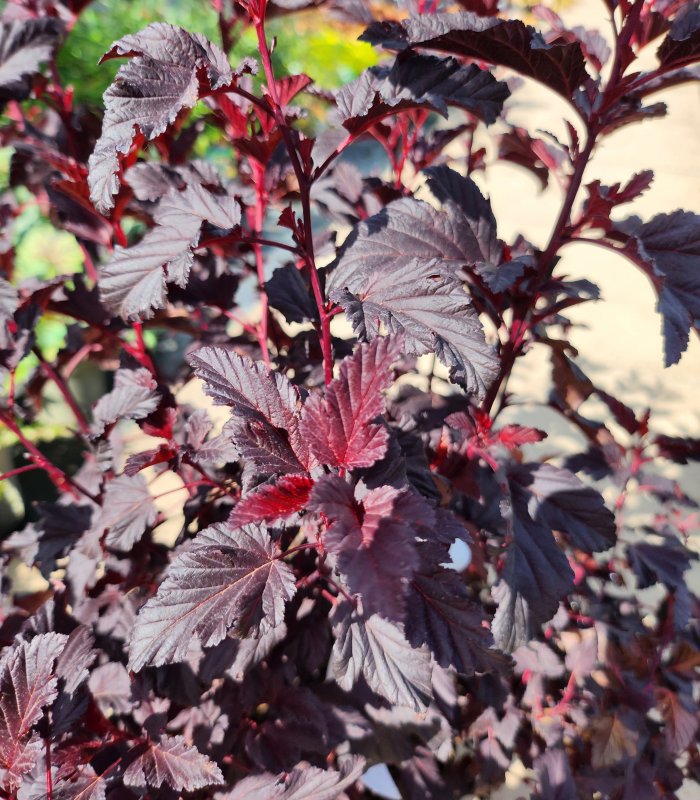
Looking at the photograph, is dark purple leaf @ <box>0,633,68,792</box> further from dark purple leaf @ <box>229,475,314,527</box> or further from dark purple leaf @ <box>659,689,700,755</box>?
dark purple leaf @ <box>659,689,700,755</box>

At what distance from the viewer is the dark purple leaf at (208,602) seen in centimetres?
62

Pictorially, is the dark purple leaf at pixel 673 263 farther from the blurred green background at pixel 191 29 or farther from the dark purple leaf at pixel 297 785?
the blurred green background at pixel 191 29

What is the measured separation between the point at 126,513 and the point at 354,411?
1.67 feet

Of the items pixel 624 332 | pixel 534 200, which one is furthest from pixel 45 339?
pixel 534 200

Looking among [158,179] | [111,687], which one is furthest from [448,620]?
[158,179]

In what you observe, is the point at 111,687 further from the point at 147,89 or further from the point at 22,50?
the point at 22,50

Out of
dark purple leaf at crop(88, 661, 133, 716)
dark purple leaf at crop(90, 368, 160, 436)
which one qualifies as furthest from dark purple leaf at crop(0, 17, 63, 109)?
dark purple leaf at crop(88, 661, 133, 716)

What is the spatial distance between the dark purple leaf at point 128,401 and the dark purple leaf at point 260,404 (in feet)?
0.83

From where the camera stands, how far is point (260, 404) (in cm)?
68

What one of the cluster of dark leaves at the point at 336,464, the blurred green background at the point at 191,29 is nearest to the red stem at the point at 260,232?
the cluster of dark leaves at the point at 336,464

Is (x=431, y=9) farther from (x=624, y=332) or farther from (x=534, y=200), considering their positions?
(x=534, y=200)

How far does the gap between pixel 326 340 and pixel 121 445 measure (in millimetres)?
731

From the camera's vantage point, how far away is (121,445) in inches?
49.6

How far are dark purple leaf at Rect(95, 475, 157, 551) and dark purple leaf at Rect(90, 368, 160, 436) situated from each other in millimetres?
99
